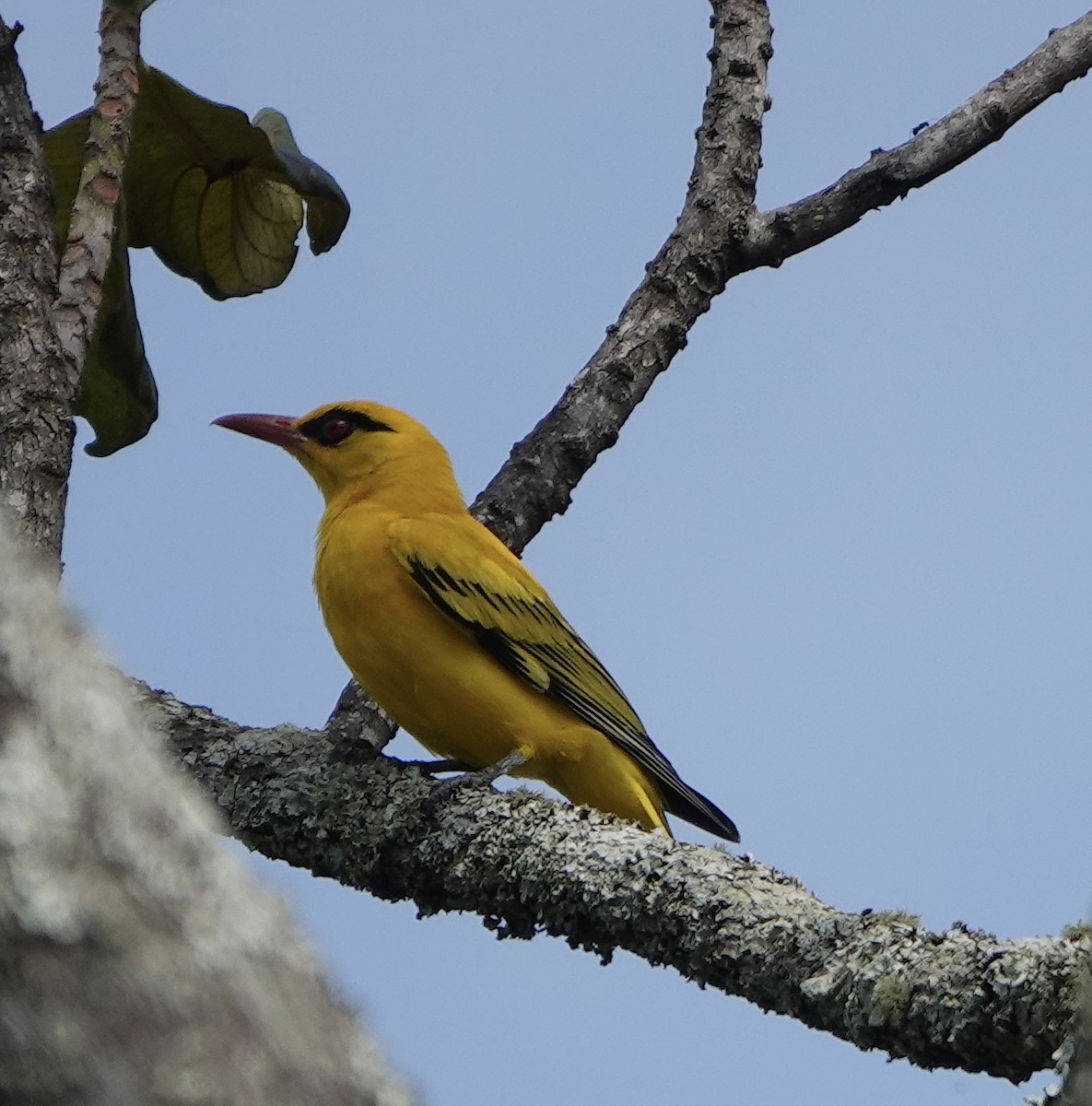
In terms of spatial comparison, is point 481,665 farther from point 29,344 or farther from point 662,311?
point 29,344

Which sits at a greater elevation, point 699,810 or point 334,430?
point 334,430

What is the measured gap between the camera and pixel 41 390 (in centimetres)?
374

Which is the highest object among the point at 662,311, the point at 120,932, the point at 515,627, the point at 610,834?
the point at 662,311

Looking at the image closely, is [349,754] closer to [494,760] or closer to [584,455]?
[494,760]

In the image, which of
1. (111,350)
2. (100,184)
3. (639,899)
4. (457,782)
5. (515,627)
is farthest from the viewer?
(515,627)

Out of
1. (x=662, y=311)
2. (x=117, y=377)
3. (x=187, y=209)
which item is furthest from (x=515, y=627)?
(x=187, y=209)

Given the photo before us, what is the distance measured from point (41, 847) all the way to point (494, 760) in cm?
440

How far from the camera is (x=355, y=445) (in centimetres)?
647

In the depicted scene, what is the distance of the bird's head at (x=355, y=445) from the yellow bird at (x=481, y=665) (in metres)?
0.44

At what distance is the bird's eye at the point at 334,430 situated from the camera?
6.52 meters

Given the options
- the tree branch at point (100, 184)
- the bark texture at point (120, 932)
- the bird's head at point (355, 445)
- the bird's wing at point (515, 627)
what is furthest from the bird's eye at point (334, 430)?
the bark texture at point (120, 932)

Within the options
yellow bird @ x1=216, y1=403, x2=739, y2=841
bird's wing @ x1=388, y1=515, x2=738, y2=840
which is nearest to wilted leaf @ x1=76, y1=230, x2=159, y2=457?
yellow bird @ x1=216, y1=403, x2=739, y2=841

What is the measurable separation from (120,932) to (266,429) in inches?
219

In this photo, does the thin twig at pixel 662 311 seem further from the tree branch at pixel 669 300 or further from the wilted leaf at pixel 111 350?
the wilted leaf at pixel 111 350
